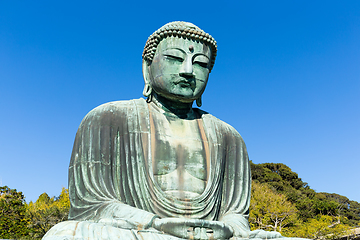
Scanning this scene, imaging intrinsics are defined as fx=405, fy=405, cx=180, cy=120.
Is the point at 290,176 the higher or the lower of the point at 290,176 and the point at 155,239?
the higher

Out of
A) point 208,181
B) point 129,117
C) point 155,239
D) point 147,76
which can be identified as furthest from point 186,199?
point 147,76

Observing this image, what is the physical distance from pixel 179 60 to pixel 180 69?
158 mm

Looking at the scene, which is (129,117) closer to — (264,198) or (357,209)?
(264,198)

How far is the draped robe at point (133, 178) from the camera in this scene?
5.56m

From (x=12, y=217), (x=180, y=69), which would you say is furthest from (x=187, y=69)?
(x=12, y=217)

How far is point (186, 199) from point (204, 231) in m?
0.74

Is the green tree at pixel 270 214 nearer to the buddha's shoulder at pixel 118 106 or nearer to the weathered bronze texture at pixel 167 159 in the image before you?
the weathered bronze texture at pixel 167 159

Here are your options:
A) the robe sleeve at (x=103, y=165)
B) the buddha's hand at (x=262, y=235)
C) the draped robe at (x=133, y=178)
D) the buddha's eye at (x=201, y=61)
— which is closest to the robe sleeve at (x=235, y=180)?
the draped robe at (x=133, y=178)

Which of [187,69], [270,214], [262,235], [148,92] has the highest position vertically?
[187,69]

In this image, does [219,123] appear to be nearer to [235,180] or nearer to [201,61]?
[235,180]

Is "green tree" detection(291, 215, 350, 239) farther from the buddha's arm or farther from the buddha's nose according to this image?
the buddha's nose

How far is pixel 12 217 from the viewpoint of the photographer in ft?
92.6

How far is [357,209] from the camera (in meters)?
48.9

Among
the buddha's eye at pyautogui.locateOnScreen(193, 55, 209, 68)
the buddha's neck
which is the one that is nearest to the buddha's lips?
the buddha's eye at pyautogui.locateOnScreen(193, 55, 209, 68)
